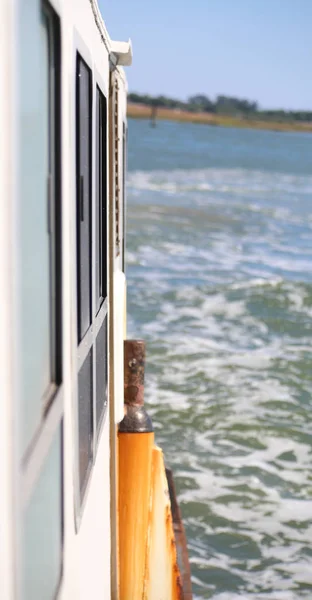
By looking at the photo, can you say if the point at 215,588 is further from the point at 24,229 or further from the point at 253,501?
the point at 24,229

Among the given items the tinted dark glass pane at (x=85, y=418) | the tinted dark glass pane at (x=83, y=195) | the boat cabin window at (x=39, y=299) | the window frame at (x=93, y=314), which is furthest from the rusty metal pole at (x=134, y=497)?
the boat cabin window at (x=39, y=299)

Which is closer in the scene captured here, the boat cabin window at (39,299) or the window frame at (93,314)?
the boat cabin window at (39,299)

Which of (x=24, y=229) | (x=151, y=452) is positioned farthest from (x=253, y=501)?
(x=24, y=229)

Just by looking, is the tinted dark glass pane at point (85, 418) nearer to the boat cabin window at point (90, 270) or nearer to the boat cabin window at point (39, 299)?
the boat cabin window at point (90, 270)

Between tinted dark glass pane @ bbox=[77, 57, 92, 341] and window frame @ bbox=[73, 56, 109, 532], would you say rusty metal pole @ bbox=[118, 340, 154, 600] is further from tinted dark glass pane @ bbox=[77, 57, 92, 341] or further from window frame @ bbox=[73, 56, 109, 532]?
tinted dark glass pane @ bbox=[77, 57, 92, 341]

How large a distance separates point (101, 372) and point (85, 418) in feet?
2.45

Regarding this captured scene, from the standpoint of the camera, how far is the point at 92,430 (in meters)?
2.90

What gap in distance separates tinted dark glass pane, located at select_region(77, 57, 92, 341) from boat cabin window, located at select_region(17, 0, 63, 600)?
18.7 inches

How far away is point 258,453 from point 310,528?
215cm

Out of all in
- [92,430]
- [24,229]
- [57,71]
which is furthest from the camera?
[92,430]

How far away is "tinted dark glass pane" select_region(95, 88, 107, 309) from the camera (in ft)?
10.5

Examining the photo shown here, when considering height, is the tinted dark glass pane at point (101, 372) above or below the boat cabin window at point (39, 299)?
below

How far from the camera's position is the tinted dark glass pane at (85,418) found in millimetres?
2459

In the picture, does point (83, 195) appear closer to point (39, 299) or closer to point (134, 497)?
point (39, 299)
